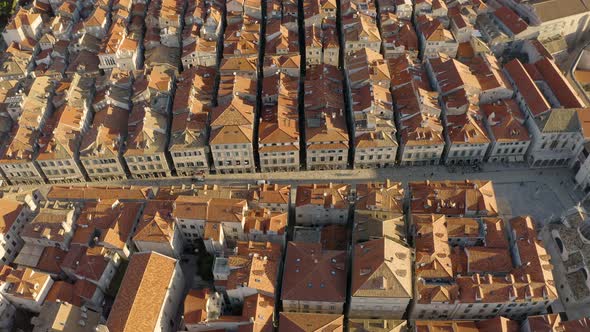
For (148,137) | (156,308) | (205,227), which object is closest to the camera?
(156,308)

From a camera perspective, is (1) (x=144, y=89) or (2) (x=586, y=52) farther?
(2) (x=586, y=52)

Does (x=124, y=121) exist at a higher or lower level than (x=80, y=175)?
higher

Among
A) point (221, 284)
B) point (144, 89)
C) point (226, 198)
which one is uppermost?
point (144, 89)

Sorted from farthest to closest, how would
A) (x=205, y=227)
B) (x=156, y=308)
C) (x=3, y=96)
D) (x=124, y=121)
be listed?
(x=3, y=96) → (x=124, y=121) → (x=205, y=227) → (x=156, y=308)

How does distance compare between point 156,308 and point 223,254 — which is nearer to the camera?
point 156,308

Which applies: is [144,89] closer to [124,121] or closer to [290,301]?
[124,121]

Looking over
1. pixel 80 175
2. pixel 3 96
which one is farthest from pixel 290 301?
pixel 3 96

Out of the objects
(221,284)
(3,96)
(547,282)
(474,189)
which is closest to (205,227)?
(221,284)

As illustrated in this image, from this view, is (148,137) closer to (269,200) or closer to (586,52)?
(269,200)

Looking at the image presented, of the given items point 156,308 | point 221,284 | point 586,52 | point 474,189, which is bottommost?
point 156,308
